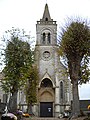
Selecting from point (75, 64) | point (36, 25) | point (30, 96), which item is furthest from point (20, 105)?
point (75, 64)

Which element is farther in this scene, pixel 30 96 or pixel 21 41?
pixel 30 96

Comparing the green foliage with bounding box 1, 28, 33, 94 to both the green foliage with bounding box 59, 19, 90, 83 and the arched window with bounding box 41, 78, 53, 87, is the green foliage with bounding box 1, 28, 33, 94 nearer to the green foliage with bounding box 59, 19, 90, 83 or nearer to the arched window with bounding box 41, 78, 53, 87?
the green foliage with bounding box 59, 19, 90, 83

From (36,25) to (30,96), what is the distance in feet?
64.8

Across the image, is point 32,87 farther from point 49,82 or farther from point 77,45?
point 77,45

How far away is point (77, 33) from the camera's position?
25156 mm

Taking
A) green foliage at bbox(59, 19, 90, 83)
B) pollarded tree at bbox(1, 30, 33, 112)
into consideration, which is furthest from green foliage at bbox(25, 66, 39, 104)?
green foliage at bbox(59, 19, 90, 83)

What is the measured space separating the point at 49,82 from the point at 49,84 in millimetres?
Result: 468

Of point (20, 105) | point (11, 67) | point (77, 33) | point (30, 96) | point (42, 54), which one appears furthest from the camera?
point (42, 54)

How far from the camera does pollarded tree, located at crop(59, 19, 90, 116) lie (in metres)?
25.0

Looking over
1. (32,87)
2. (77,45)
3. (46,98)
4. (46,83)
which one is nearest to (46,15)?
(46,83)

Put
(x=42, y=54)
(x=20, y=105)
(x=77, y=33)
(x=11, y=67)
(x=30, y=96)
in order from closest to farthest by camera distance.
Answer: (x=77, y=33), (x=11, y=67), (x=30, y=96), (x=20, y=105), (x=42, y=54)

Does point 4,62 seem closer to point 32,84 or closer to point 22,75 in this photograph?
point 22,75

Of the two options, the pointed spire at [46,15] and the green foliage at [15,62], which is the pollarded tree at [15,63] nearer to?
the green foliage at [15,62]

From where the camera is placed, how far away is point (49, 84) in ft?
186
